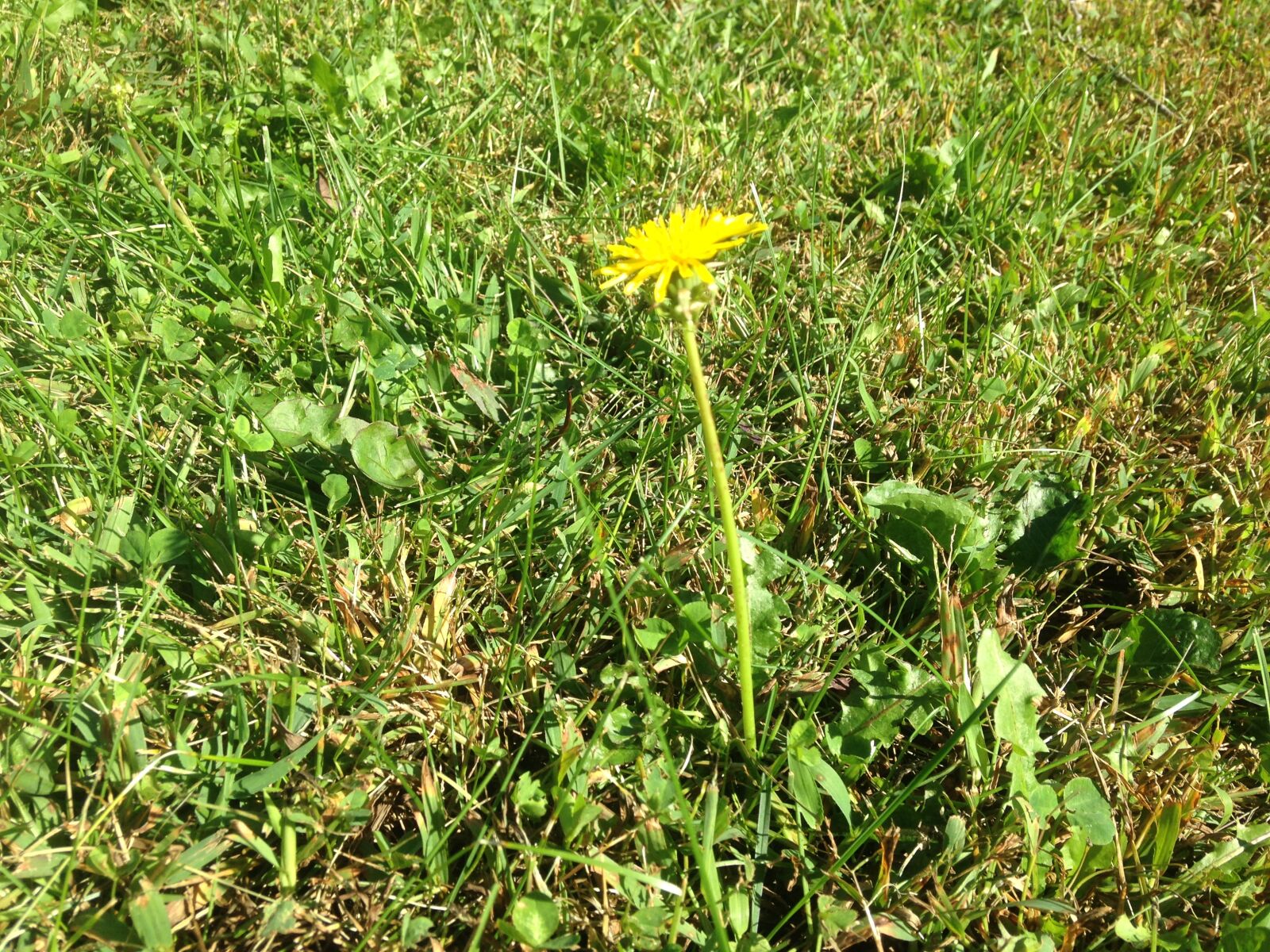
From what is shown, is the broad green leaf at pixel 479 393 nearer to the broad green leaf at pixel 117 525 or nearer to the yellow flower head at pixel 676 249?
the broad green leaf at pixel 117 525

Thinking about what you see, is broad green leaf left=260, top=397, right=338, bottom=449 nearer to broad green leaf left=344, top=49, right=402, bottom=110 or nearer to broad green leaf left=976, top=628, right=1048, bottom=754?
broad green leaf left=344, top=49, right=402, bottom=110

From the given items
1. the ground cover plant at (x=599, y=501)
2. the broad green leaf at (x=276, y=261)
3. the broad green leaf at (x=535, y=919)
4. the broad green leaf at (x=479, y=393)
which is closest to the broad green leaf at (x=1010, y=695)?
the ground cover plant at (x=599, y=501)

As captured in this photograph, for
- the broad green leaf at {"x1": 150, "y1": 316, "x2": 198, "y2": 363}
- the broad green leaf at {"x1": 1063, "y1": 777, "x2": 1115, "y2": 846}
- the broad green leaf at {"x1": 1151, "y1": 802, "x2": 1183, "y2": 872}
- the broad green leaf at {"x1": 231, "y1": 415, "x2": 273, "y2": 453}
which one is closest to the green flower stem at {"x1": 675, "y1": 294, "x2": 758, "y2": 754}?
the broad green leaf at {"x1": 1063, "y1": 777, "x2": 1115, "y2": 846}

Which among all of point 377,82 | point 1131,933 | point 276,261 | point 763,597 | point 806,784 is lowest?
point 1131,933

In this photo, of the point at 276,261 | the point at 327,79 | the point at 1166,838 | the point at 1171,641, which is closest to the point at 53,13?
the point at 327,79

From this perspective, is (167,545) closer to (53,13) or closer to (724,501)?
(724,501)

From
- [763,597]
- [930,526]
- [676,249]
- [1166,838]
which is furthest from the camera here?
[930,526]

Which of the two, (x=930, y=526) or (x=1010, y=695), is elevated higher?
(x=930, y=526)

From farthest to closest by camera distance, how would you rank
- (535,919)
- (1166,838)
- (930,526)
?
1. (930,526)
2. (1166,838)
3. (535,919)

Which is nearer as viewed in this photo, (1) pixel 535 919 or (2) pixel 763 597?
(1) pixel 535 919
